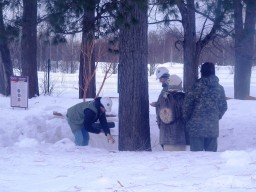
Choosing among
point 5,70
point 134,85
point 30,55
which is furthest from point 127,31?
point 5,70

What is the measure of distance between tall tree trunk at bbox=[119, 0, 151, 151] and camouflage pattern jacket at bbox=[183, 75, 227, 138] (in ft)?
3.69

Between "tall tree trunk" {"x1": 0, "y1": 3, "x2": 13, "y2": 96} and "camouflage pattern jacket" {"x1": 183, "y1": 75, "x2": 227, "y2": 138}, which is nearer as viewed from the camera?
"camouflage pattern jacket" {"x1": 183, "y1": 75, "x2": 227, "y2": 138}

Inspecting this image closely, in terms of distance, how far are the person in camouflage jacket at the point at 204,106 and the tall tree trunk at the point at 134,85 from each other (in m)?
1.10

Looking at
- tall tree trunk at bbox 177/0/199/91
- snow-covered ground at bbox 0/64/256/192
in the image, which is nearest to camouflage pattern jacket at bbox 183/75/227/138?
snow-covered ground at bbox 0/64/256/192

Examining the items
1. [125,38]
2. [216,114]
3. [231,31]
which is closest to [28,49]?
[231,31]

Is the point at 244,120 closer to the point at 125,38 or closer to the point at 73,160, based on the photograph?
the point at 125,38

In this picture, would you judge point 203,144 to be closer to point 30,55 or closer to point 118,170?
point 118,170

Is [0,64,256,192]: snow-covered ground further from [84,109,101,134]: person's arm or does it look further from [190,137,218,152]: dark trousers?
[190,137,218,152]: dark trousers

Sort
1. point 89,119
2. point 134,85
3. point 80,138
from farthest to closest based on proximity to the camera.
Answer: point 80,138, point 89,119, point 134,85

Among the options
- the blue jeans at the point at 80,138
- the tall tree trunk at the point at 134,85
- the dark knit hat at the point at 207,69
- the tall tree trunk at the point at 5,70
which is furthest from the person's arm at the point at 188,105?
the tall tree trunk at the point at 5,70

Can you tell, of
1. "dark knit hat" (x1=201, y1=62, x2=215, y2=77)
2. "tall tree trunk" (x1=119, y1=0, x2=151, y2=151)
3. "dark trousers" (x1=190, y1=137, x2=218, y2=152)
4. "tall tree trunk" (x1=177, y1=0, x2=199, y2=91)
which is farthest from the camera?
"tall tree trunk" (x1=177, y1=0, x2=199, y2=91)

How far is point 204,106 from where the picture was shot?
9000mm

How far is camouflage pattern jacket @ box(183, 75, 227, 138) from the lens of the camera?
8980 mm

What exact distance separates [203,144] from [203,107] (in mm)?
571
